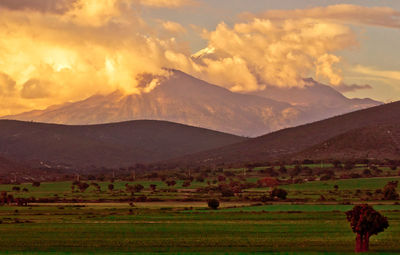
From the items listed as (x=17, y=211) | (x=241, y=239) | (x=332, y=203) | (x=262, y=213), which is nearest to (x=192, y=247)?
(x=241, y=239)

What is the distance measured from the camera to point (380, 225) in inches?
2502

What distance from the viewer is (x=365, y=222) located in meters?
63.5

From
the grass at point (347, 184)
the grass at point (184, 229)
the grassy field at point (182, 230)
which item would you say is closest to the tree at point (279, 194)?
the grass at point (184, 229)

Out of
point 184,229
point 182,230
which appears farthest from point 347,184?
point 182,230

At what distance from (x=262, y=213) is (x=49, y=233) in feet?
116

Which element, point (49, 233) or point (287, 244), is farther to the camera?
point (49, 233)

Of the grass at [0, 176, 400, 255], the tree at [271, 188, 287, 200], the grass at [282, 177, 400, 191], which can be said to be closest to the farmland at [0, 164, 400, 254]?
the grass at [0, 176, 400, 255]

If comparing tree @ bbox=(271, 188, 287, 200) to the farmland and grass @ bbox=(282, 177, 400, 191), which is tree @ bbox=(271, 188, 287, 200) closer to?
the farmland

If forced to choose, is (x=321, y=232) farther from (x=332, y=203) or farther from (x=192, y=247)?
(x=332, y=203)

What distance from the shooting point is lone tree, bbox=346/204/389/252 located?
63.4 metres

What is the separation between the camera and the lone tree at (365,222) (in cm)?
6338

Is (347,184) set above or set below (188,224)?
above

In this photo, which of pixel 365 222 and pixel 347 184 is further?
pixel 347 184

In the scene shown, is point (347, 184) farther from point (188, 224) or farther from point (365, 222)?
point (365, 222)
